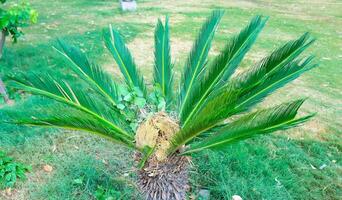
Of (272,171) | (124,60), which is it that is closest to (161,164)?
(124,60)

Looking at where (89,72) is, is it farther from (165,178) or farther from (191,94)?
(165,178)

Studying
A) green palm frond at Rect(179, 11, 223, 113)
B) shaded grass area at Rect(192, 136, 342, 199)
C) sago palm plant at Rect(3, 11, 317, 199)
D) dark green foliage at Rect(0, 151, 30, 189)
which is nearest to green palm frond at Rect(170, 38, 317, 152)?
sago palm plant at Rect(3, 11, 317, 199)

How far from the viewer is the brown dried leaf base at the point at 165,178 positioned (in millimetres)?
2285

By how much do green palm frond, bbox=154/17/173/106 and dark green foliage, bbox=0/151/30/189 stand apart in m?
1.52

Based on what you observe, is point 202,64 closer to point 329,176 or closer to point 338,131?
point 329,176

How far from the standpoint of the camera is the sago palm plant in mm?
1926

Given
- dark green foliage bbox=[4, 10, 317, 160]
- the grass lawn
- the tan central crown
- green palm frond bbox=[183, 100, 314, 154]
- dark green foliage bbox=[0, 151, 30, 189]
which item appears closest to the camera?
→ green palm frond bbox=[183, 100, 314, 154]

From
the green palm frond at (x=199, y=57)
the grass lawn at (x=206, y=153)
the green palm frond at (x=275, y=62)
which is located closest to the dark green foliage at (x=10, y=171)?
the grass lawn at (x=206, y=153)

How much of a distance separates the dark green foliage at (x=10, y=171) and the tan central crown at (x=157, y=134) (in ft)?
5.01

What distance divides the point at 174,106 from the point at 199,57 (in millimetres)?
460

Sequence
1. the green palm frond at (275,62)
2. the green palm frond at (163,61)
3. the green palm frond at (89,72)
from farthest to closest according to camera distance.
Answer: the green palm frond at (163,61)
the green palm frond at (89,72)
the green palm frond at (275,62)

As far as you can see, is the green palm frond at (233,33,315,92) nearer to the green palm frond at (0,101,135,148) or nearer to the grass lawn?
the green palm frond at (0,101,135,148)

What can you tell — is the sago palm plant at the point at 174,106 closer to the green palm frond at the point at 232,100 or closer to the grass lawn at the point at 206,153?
the green palm frond at the point at 232,100

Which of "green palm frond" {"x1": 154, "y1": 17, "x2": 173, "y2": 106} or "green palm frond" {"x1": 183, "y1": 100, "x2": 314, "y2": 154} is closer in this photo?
"green palm frond" {"x1": 183, "y1": 100, "x2": 314, "y2": 154}
